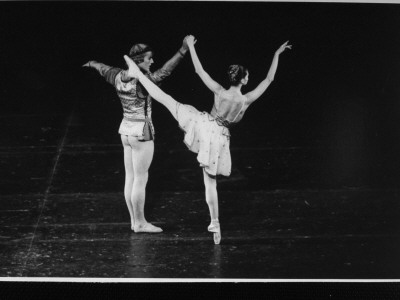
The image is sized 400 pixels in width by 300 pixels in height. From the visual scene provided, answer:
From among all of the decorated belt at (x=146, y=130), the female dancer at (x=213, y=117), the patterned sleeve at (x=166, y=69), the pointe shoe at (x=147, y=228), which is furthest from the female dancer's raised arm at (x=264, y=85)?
the pointe shoe at (x=147, y=228)

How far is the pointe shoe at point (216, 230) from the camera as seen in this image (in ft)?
18.6

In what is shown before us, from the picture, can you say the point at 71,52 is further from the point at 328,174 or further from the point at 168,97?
the point at 328,174

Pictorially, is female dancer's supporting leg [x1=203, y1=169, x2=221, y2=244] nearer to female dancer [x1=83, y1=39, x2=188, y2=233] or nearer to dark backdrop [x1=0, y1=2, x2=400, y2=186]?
female dancer [x1=83, y1=39, x2=188, y2=233]

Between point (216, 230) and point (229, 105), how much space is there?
777 millimetres

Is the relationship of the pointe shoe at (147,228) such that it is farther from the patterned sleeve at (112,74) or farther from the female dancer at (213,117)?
the patterned sleeve at (112,74)

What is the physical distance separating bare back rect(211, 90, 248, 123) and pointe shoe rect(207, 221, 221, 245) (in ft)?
2.12

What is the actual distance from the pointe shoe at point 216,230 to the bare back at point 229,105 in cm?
65

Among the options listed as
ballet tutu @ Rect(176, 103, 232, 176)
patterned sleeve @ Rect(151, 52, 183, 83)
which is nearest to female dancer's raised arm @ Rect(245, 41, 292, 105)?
ballet tutu @ Rect(176, 103, 232, 176)

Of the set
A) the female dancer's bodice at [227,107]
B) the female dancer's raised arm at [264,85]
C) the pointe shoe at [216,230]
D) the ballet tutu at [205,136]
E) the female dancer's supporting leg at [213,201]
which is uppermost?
the female dancer's raised arm at [264,85]

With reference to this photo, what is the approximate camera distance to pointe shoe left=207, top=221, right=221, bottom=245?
566cm

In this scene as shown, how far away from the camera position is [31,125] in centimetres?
641

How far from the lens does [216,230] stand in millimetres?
5684

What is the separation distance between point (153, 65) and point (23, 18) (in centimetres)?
102

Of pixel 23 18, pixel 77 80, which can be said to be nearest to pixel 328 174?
pixel 77 80
